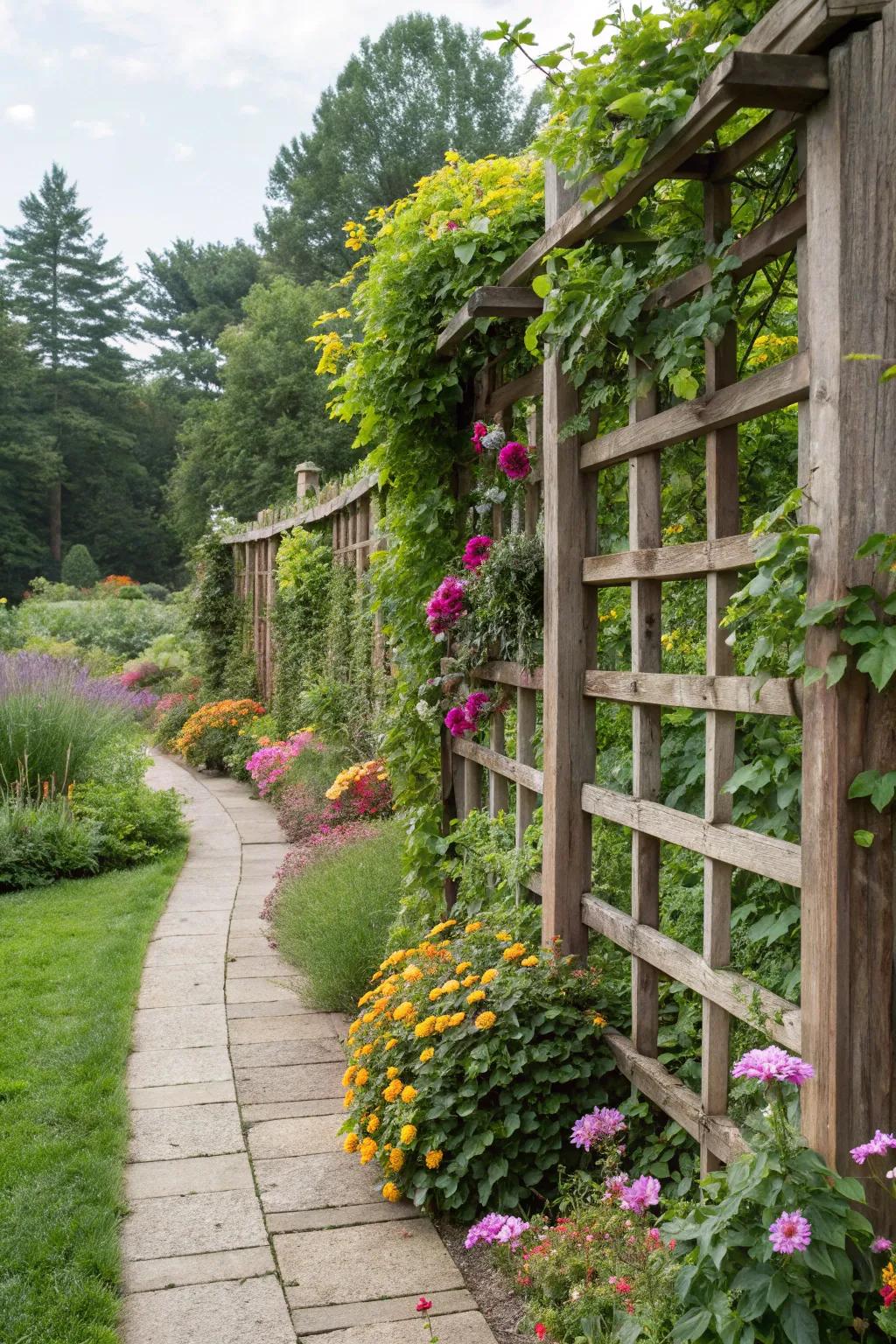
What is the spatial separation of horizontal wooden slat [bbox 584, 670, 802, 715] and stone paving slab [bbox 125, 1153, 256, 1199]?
5.07 feet

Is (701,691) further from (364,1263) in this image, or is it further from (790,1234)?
(364,1263)

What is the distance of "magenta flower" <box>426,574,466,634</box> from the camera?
12.9ft

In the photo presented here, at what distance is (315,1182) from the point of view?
9.62ft

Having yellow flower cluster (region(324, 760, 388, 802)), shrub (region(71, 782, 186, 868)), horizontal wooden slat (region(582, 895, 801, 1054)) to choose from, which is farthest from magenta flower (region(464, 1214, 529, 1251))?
shrub (region(71, 782, 186, 868))

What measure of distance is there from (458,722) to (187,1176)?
169cm

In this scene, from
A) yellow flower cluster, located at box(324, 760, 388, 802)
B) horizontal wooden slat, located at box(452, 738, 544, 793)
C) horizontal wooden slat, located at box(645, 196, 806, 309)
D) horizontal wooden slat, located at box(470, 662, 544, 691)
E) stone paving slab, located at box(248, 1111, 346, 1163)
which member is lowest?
stone paving slab, located at box(248, 1111, 346, 1163)

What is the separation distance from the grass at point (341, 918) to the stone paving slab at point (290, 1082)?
0.52 meters

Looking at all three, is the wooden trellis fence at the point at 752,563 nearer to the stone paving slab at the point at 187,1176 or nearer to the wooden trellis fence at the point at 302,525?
the stone paving slab at the point at 187,1176

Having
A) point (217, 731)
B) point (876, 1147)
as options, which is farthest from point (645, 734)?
point (217, 731)

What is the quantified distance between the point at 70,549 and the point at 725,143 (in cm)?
3373

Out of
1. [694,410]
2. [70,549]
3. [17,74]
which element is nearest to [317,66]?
[70,549]

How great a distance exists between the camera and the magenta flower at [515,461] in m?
3.48

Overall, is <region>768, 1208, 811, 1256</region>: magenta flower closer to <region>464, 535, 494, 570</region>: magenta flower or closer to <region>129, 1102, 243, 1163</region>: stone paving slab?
<region>129, 1102, 243, 1163</region>: stone paving slab

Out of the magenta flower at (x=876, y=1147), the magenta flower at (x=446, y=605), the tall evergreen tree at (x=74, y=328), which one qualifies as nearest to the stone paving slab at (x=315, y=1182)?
the magenta flower at (x=876, y=1147)
